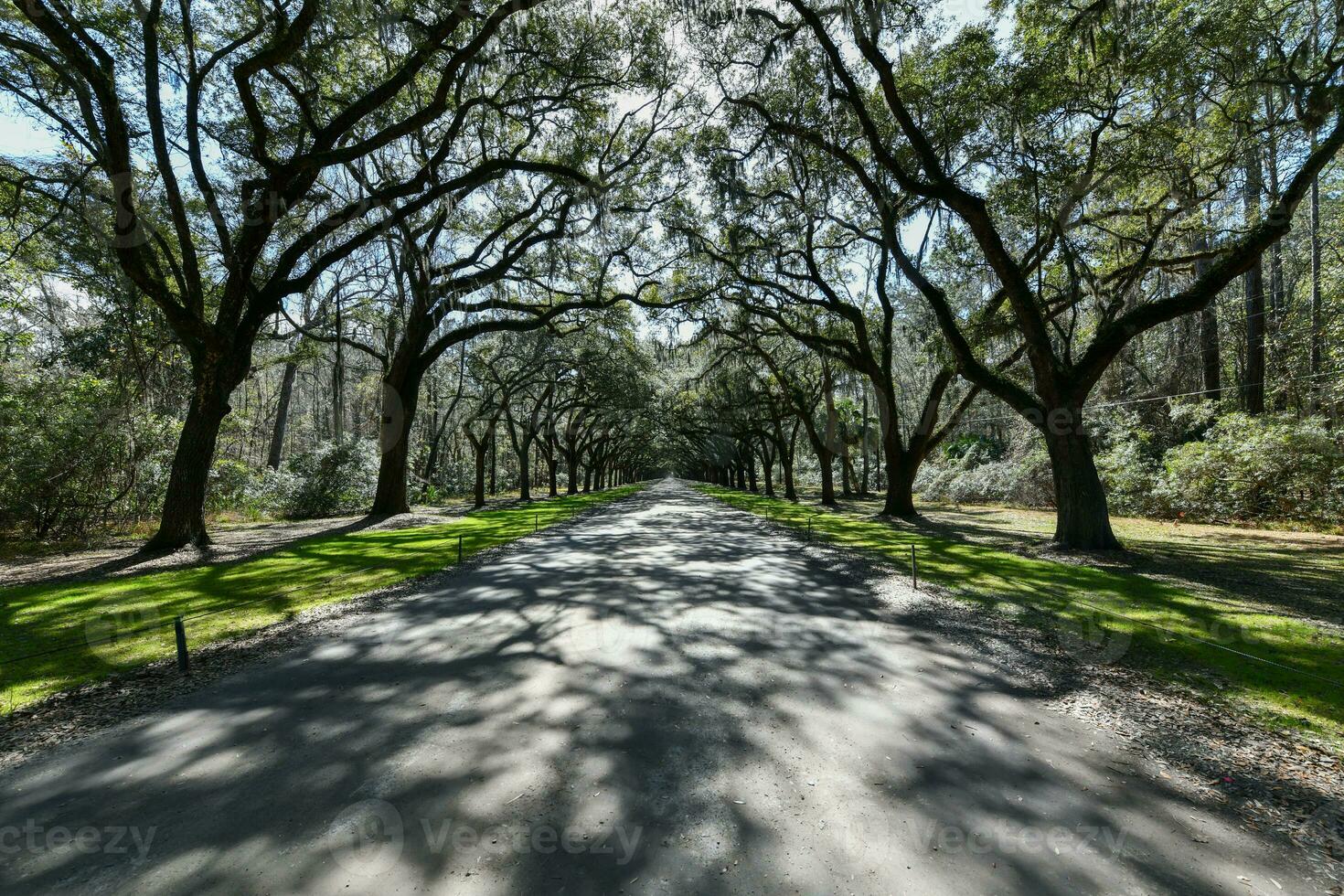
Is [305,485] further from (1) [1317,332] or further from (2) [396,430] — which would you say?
(1) [1317,332]

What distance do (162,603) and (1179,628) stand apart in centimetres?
1176

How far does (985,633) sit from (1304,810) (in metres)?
2.95

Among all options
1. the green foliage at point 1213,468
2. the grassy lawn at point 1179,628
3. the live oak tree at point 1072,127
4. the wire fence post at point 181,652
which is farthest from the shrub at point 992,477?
the wire fence post at point 181,652

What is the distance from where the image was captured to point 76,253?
508 inches

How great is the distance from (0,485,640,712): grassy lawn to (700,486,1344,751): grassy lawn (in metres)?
8.65

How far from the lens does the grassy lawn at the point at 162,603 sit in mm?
4891

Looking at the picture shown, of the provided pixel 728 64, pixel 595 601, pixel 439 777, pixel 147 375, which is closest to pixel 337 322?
pixel 147 375

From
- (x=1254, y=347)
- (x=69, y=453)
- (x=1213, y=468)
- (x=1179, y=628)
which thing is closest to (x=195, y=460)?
(x=69, y=453)

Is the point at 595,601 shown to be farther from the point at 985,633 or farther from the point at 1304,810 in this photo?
the point at 1304,810

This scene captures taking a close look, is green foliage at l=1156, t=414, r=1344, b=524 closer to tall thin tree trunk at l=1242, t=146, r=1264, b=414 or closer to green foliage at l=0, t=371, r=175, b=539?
tall thin tree trunk at l=1242, t=146, r=1264, b=414

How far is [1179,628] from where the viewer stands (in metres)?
5.63

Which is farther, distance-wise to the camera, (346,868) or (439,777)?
(439,777)

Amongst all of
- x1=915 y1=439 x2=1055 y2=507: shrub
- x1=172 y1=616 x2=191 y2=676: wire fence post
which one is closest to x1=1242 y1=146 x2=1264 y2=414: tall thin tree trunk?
x1=915 y1=439 x2=1055 y2=507: shrub

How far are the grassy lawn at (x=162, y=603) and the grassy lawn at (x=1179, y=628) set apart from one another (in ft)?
28.4
